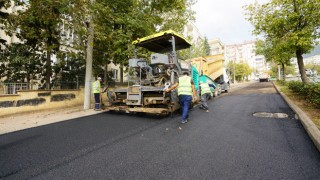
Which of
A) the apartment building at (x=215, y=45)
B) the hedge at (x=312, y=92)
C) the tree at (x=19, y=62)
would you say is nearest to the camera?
the hedge at (x=312, y=92)

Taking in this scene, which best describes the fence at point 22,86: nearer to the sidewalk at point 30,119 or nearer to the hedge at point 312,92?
the sidewalk at point 30,119

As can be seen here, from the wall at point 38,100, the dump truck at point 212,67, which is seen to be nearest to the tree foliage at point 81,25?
the wall at point 38,100

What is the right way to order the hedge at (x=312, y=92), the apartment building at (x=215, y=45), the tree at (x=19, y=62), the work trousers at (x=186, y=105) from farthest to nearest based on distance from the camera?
1. the apartment building at (x=215, y=45)
2. the tree at (x=19, y=62)
3. the hedge at (x=312, y=92)
4. the work trousers at (x=186, y=105)

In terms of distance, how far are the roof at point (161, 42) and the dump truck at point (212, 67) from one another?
2874 millimetres

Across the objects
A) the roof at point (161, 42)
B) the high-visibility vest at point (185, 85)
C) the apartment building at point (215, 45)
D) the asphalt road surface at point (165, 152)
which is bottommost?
the asphalt road surface at point (165, 152)

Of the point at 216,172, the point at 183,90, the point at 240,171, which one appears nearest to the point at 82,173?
the point at 216,172

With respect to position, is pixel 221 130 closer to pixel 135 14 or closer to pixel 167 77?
pixel 167 77

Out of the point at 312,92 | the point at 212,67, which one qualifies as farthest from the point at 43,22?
the point at 312,92

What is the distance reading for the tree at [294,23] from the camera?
9820mm

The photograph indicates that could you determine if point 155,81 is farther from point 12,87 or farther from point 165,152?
point 12,87

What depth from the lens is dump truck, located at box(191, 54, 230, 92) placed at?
10648 millimetres

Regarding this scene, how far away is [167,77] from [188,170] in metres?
4.51

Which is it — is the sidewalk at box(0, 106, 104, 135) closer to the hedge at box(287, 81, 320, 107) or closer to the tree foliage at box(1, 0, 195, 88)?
the tree foliage at box(1, 0, 195, 88)

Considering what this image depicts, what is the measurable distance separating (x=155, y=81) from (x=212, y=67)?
23.8ft
